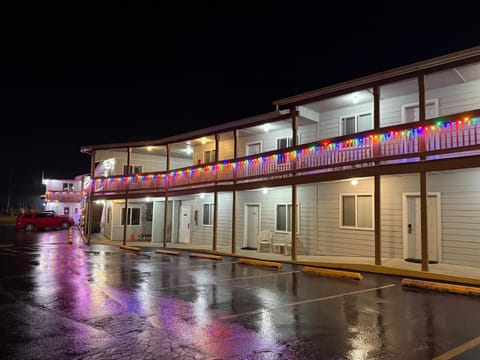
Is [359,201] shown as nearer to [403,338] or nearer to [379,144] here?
[379,144]

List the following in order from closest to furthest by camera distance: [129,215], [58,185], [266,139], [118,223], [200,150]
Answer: [266,139], [200,150], [118,223], [129,215], [58,185]

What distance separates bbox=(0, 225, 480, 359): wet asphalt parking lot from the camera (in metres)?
4.94

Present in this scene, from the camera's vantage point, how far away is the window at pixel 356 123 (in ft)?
45.7

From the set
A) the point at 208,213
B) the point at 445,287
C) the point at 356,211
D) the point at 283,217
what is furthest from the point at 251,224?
the point at 445,287

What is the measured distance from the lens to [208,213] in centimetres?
2008

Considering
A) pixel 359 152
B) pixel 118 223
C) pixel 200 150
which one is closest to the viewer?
pixel 359 152

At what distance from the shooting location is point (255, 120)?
15.8 meters

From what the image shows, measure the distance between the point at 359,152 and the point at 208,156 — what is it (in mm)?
10884

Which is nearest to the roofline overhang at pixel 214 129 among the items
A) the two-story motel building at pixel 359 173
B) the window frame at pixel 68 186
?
the two-story motel building at pixel 359 173

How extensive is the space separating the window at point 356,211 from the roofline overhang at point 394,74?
13.7ft

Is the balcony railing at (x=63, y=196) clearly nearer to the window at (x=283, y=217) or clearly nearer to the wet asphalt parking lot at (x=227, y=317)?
the window at (x=283, y=217)

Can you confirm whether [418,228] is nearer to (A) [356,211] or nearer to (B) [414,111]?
(A) [356,211]

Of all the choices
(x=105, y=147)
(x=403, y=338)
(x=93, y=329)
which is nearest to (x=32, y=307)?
(x=93, y=329)

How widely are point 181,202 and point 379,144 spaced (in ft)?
44.5
